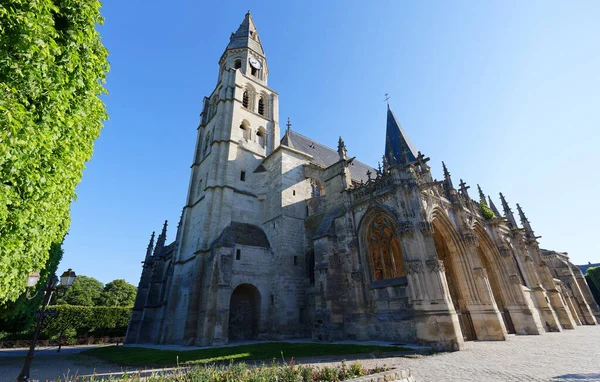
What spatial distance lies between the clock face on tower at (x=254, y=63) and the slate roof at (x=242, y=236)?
1842cm

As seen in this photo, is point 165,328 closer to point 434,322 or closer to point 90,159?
point 90,159

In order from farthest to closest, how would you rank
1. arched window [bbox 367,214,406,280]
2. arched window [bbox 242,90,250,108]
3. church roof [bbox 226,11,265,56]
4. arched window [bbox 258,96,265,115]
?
church roof [bbox 226,11,265,56]
arched window [bbox 258,96,265,115]
arched window [bbox 242,90,250,108]
arched window [bbox 367,214,406,280]

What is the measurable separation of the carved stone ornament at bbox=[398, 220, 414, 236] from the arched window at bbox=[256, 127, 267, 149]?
1570cm

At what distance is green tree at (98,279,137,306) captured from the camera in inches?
1603

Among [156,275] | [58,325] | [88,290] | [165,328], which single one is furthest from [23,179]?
[88,290]

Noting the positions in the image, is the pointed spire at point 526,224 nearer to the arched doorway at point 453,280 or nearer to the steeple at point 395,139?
the steeple at point 395,139

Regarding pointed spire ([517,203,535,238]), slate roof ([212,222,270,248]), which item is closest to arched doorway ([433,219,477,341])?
slate roof ([212,222,270,248])

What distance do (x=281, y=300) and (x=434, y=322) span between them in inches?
359

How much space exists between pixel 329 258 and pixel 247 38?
27296 mm

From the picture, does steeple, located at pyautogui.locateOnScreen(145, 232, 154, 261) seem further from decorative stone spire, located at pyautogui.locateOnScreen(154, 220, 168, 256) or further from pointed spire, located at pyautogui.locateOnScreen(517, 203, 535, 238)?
pointed spire, located at pyautogui.locateOnScreen(517, 203, 535, 238)

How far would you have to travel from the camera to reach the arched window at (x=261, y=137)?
24.9m

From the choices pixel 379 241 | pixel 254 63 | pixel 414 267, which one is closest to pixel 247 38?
pixel 254 63

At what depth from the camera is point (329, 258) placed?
14.8m

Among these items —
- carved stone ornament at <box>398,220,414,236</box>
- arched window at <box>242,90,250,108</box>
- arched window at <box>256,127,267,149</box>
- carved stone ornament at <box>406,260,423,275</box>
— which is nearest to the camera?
carved stone ornament at <box>406,260,423,275</box>
